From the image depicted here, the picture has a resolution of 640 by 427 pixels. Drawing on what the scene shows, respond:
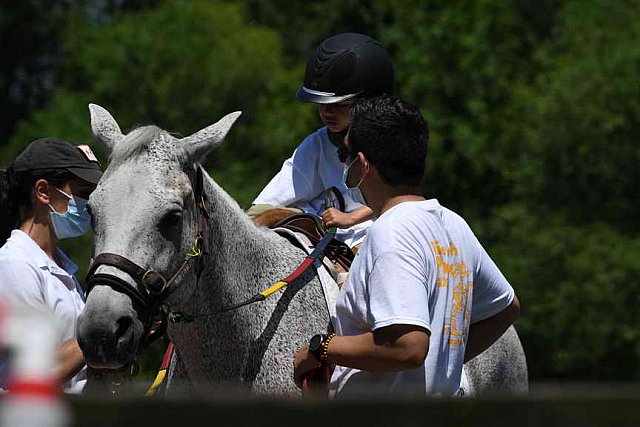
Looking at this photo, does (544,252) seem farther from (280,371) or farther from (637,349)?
(280,371)

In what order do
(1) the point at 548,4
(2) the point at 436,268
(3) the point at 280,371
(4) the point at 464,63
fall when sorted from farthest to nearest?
(1) the point at 548,4
(4) the point at 464,63
(3) the point at 280,371
(2) the point at 436,268

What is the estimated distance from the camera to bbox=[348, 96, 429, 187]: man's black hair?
4.24 m

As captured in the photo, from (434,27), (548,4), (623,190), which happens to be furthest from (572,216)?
(548,4)

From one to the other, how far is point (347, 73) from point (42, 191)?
56.7 inches

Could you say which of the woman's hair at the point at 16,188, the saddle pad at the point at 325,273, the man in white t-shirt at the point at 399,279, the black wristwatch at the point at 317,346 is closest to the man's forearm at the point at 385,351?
the man in white t-shirt at the point at 399,279

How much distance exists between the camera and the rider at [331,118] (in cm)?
577

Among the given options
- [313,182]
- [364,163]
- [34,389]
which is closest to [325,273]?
[313,182]

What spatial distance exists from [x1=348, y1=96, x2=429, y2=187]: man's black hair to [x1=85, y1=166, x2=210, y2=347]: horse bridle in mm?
954

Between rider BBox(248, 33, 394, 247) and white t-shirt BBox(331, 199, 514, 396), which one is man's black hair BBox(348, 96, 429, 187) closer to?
white t-shirt BBox(331, 199, 514, 396)

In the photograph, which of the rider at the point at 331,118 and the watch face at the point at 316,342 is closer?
the watch face at the point at 316,342

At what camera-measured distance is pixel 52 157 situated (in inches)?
220

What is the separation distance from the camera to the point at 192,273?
16.7 feet

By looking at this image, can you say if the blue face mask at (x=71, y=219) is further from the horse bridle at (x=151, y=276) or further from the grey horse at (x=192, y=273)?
the horse bridle at (x=151, y=276)

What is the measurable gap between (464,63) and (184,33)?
334 inches
